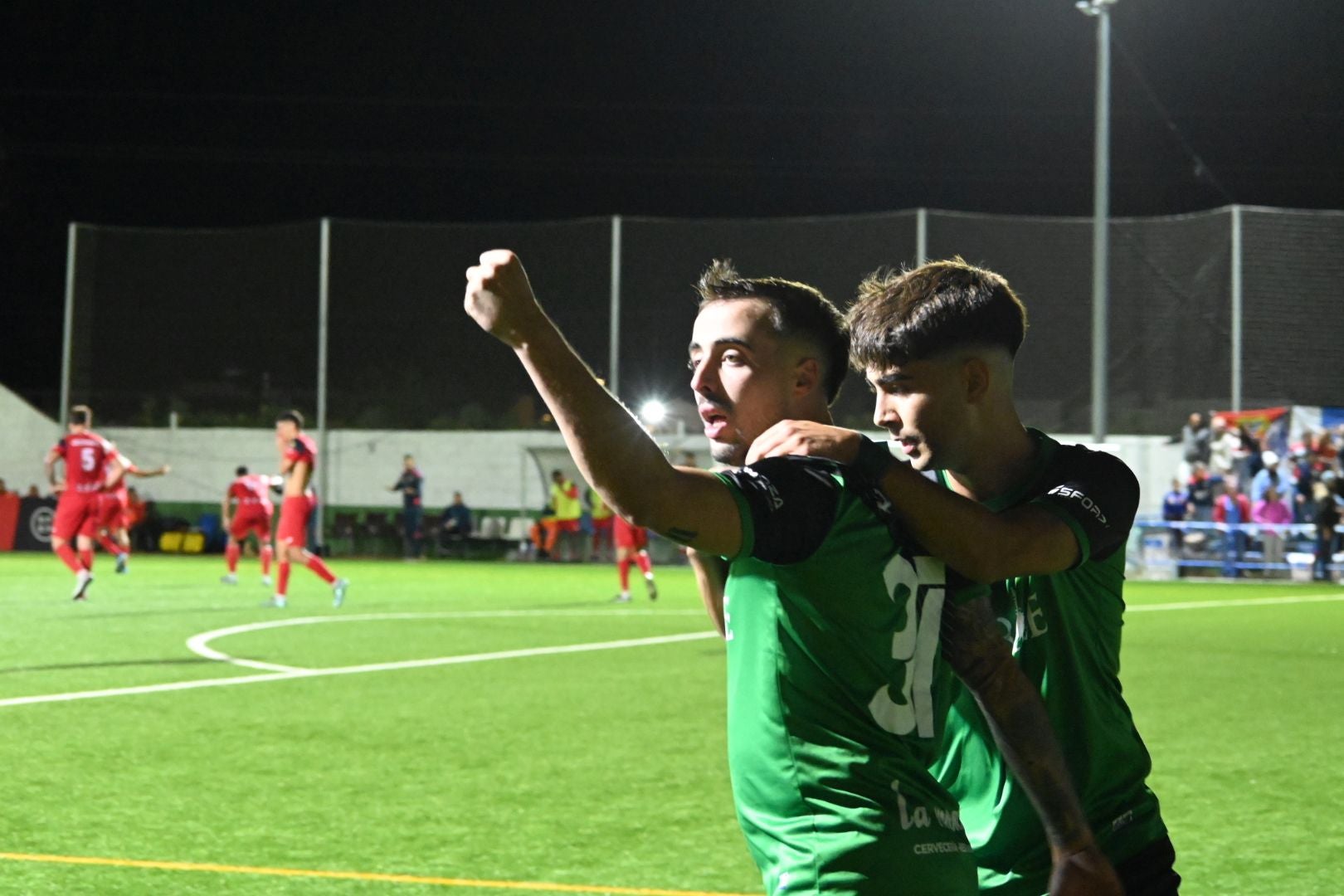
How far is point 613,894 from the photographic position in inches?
220

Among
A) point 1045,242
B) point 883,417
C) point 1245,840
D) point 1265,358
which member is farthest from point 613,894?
point 1045,242

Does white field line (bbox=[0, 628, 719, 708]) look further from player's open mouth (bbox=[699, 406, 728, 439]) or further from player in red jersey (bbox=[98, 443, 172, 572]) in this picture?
player in red jersey (bbox=[98, 443, 172, 572])

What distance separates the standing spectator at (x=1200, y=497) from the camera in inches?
1111

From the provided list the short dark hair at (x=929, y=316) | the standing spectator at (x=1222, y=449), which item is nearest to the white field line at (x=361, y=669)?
the short dark hair at (x=929, y=316)

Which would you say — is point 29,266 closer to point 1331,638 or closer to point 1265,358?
point 1265,358

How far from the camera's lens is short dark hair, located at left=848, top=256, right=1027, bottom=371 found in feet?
9.46

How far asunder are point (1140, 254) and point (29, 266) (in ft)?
149

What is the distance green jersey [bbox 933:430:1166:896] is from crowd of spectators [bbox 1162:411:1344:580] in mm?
24913

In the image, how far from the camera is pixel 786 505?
7.89 feet

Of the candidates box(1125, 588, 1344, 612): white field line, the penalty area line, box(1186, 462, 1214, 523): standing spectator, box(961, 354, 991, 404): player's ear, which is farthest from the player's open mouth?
box(1186, 462, 1214, 523): standing spectator

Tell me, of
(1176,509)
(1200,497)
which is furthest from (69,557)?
(1200,497)

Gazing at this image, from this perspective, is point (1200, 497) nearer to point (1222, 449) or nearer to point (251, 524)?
point (1222, 449)

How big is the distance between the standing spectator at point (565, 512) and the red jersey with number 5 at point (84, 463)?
12.1 metres

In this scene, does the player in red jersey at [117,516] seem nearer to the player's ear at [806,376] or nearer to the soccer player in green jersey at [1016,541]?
the soccer player in green jersey at [1016,541]
